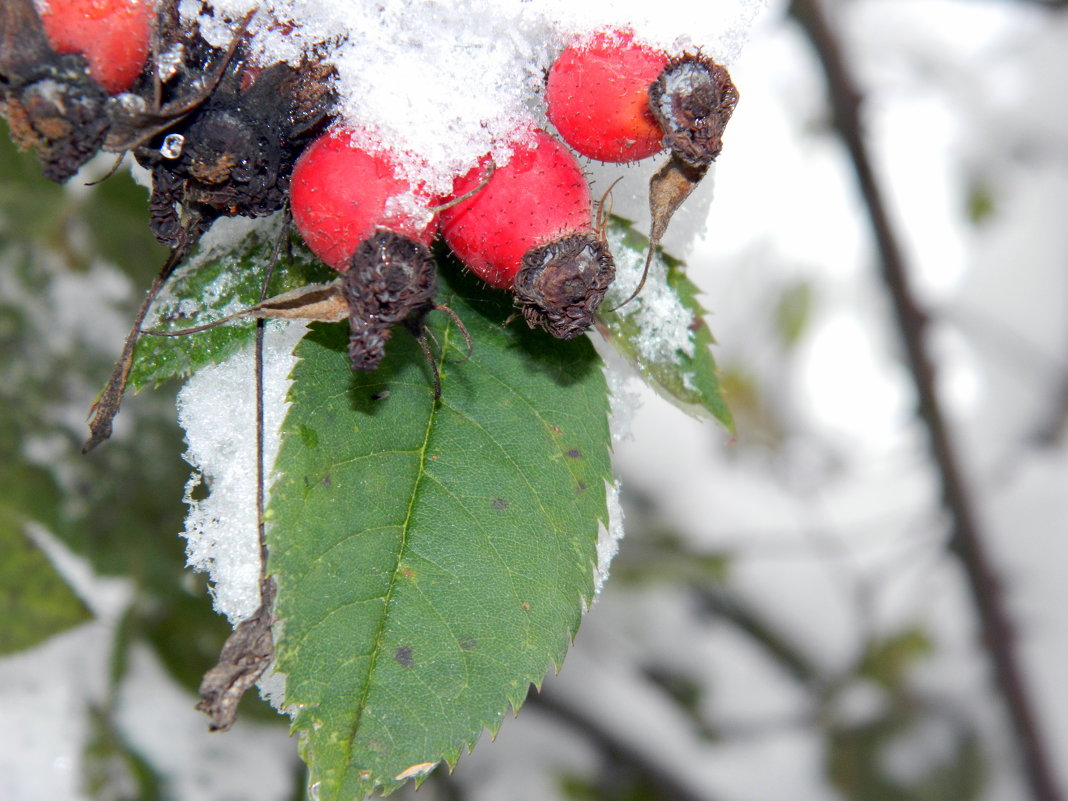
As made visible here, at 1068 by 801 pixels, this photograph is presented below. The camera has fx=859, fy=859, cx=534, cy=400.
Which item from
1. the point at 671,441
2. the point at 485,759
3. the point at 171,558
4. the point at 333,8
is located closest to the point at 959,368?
the point at 671,441

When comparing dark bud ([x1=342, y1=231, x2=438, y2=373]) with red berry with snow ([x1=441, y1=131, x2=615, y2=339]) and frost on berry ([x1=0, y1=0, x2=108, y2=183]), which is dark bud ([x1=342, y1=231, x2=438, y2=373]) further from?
frost on berry ([x1=0, y1=0, x2=108, y2=183])

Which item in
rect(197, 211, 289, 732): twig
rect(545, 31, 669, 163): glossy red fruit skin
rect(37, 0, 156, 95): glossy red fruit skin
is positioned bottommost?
rect(197, 211, 289, 732): twig

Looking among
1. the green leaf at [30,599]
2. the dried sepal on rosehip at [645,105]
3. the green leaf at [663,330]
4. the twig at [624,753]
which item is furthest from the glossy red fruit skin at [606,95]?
the twig at [624,753]

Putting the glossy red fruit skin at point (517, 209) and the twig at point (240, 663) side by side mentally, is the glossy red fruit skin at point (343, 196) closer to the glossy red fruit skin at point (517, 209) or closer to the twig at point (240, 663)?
the glossy red fruit skin at point (517, 209)

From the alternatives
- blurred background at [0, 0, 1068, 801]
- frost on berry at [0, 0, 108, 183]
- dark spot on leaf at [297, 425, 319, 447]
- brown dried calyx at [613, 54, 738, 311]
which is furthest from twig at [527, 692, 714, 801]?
frost on berry at [0, 0, 108, 183]

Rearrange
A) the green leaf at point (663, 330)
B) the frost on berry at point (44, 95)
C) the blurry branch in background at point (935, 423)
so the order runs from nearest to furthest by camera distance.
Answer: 1. the frost on berry at point (44, 95)
2. the green leaf at point (663, 330)
3. the blurry branch in background at point (935, 423)
